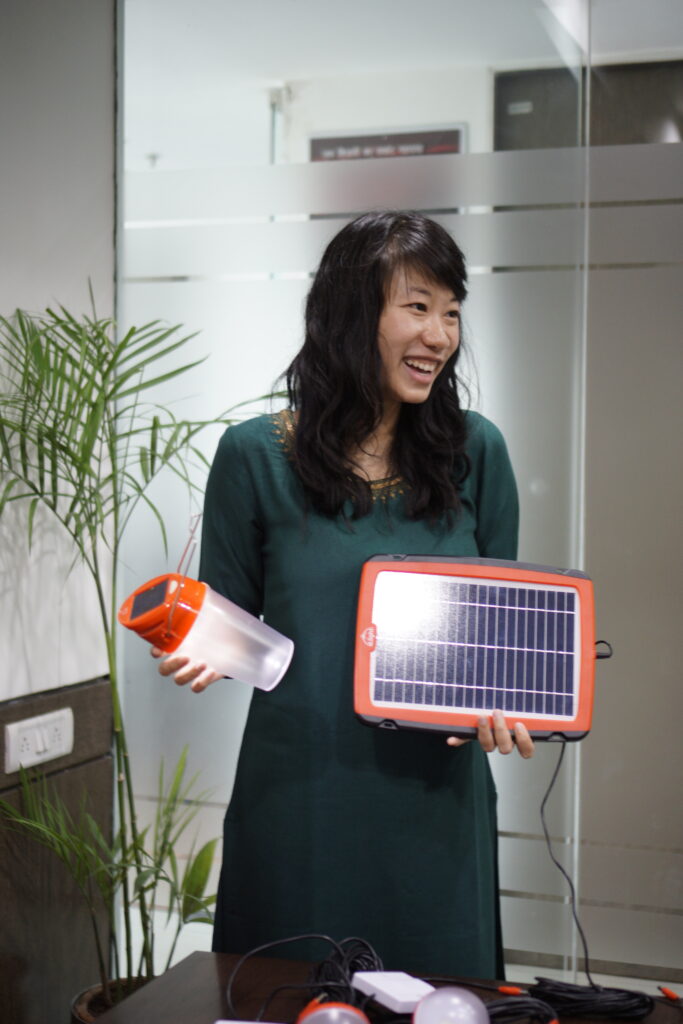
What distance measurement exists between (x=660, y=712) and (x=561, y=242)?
44.1 inches

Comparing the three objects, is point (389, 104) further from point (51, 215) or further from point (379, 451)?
point (379, 451)

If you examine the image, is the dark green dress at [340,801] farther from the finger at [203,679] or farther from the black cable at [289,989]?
the black cable at [289,989]

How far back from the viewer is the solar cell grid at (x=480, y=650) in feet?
4.20

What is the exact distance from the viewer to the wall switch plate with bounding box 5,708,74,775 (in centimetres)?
208

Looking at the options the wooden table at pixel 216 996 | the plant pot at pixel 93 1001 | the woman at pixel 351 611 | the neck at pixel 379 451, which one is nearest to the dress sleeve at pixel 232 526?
the woman at pixel 351 611

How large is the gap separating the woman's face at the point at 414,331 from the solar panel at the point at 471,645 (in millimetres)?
289

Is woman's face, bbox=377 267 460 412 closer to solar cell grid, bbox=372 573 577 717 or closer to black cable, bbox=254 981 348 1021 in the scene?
solar cell grid, bbox=372 573 577 717

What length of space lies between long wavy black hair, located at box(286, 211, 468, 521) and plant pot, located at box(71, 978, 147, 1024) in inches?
49.4

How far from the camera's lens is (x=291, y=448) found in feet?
5.10

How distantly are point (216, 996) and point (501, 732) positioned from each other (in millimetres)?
440

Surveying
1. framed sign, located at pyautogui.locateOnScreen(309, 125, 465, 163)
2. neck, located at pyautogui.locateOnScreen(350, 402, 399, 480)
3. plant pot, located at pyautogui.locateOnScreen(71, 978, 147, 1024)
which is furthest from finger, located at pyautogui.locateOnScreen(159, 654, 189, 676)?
framed sign, located at pyautogui.locateOnScreen(309, 125, 465, 163)

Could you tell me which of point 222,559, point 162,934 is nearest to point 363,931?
point 222,559

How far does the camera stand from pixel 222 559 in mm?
1553

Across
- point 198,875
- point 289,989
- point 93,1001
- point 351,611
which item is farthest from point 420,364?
point 93,1001
